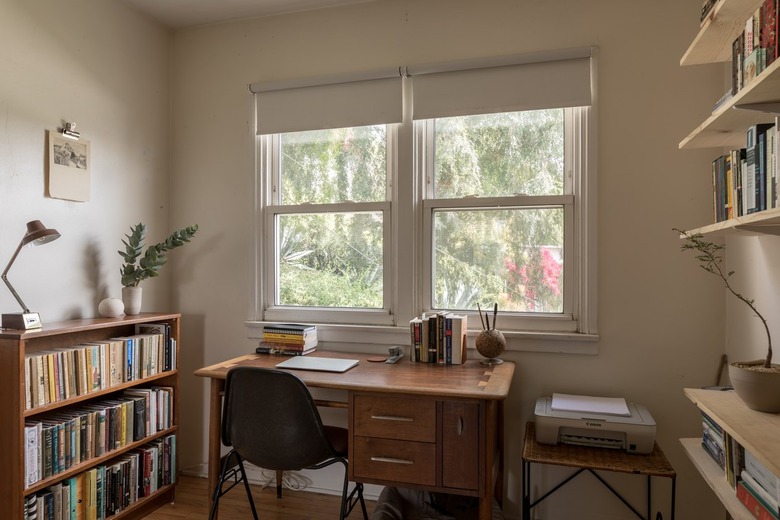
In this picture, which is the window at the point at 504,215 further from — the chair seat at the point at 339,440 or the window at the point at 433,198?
the chair seat at the point at 339,440

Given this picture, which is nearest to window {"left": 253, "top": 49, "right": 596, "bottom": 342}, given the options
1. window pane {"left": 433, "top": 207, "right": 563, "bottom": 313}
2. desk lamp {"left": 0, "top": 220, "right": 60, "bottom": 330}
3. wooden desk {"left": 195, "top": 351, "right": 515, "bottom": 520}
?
window pane {"left": 433, "top": 207, "right": 563, "bottom": 313}

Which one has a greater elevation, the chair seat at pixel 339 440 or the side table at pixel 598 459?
the side table at pixel 598 459

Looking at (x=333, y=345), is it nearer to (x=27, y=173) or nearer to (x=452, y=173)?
(x=452, y=173)

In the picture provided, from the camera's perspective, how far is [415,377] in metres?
2.22

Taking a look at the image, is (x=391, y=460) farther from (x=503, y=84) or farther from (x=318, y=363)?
(x=503, y=84)

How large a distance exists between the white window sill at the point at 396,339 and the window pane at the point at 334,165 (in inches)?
29.5

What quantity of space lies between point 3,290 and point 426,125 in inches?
85.9

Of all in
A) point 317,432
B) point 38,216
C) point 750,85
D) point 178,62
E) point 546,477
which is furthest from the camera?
point 178,62

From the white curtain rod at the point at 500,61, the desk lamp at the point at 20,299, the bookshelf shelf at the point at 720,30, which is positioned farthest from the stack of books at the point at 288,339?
the bookshelf shelf at the point at 720,30

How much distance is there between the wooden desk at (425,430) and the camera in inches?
77.8

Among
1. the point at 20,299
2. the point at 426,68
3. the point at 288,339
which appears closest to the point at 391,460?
the point at 288,339

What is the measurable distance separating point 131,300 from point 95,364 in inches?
17.8

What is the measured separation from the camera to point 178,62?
3.27 meters

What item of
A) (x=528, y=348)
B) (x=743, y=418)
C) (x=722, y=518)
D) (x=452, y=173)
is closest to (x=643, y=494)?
(x=722, y=518)
